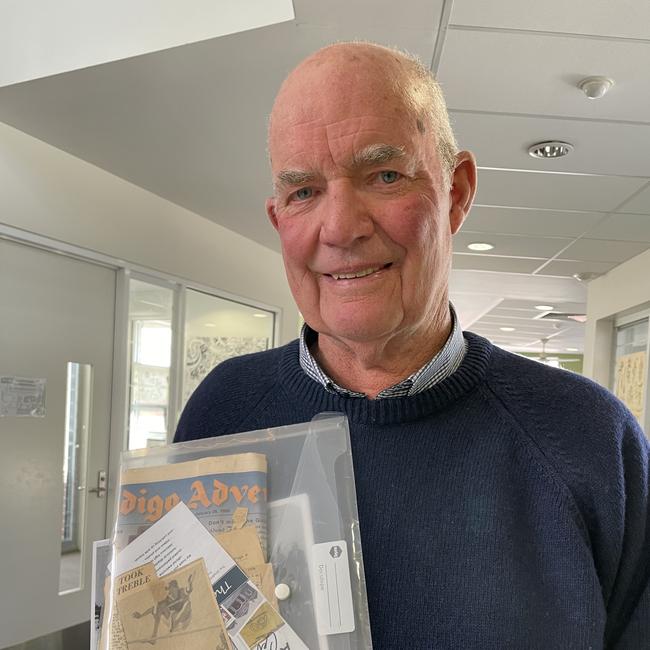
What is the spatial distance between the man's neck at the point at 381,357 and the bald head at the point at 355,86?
0.74ft

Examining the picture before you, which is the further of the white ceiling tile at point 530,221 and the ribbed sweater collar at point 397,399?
the white ceiling tile at point 530,221

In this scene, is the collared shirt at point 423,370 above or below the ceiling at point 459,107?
below

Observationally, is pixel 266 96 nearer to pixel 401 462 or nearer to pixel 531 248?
pixel 401 462

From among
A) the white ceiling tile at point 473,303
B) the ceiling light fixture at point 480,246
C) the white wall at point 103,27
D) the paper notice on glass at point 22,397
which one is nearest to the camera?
the white wall at point 103,27

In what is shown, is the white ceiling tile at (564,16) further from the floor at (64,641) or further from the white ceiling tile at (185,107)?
the floor at (64,641)

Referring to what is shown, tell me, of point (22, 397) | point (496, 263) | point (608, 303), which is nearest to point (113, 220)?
point (22, 397)

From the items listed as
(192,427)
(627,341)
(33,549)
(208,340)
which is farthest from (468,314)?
(192,427)

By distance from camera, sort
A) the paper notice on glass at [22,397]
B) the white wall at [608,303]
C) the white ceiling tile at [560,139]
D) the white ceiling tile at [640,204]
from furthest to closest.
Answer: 1. the white wall at [608,303]
2. the white ceiling tile at [640,204]
3. the paper notice on glass at [22,397]
4. the white ceiling tile at [560,139]

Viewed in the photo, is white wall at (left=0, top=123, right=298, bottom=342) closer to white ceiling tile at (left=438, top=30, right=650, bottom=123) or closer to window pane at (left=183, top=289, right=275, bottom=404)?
A: window pane at (left=183, top=289, right=275, bottom=404)

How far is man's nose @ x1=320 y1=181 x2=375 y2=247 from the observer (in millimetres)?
720

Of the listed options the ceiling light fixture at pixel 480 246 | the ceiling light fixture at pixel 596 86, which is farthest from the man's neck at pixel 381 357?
the ceiling light fixture at pixel 480 246

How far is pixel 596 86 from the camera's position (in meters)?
2.47

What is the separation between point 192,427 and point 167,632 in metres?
0.32

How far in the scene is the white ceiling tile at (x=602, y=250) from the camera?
496 cm
